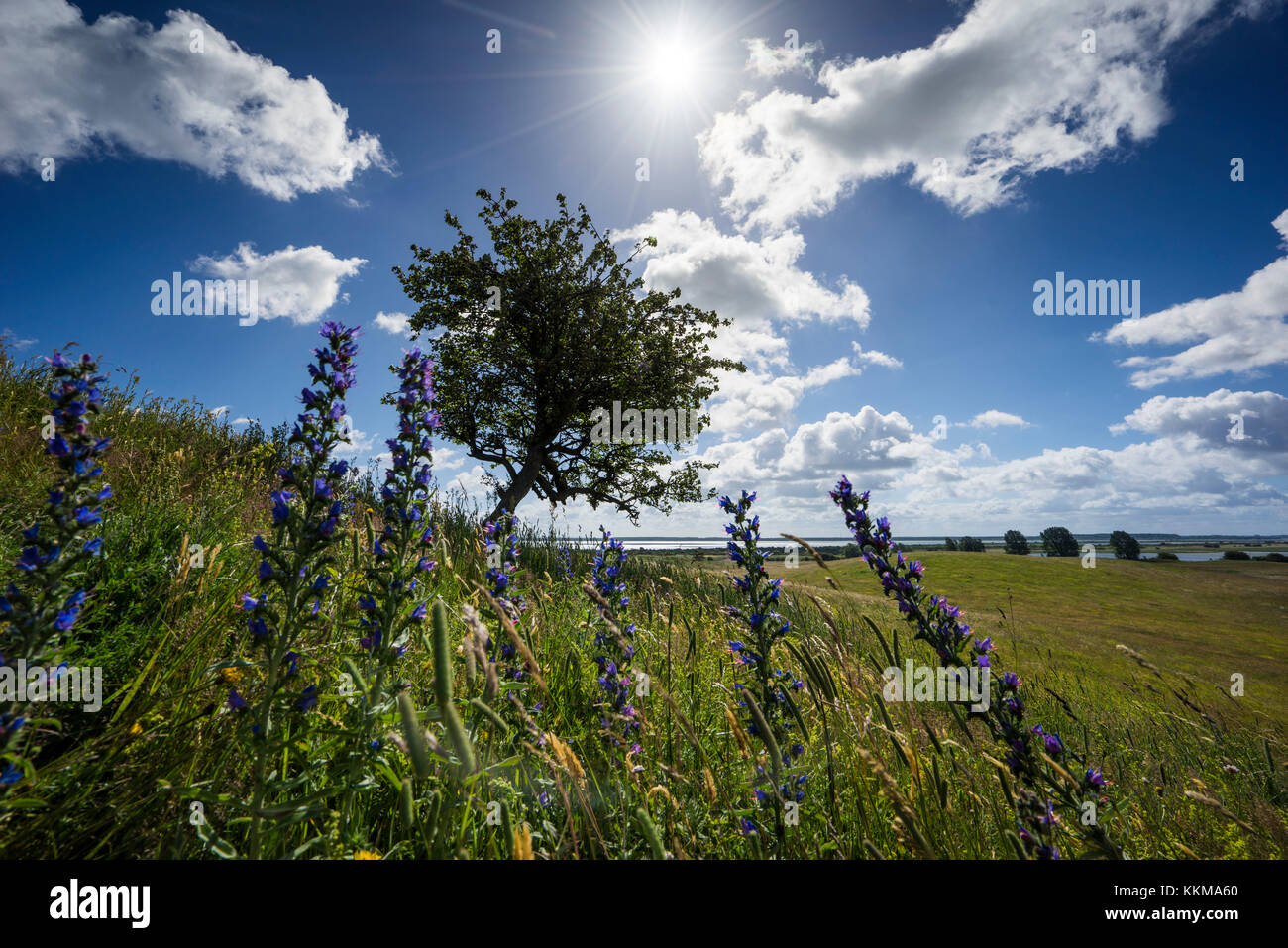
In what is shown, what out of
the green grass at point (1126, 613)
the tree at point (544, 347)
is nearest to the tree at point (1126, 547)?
the green grass at point (1126, 613)

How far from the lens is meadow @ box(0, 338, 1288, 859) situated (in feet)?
6.68

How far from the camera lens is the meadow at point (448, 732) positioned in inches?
80.1

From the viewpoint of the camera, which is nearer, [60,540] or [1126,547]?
[60,540]

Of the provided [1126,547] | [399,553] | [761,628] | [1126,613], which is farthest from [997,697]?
→ [1126,547]

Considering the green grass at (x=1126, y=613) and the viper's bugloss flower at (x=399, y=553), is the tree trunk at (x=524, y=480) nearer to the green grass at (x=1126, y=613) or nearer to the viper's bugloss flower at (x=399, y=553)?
the green grass at (x=1126, y=613)

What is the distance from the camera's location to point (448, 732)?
1.09m

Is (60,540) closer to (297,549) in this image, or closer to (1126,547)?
(297,549)

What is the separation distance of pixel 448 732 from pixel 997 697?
3.10 meters

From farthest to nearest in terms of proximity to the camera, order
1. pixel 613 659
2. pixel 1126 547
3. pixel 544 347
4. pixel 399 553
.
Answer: pixel 1126 547 → pixel 544 347 → pixel 613 659 → pixel 399 553

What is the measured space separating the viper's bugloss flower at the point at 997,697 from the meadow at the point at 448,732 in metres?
0.03

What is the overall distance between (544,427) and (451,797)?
20230 mm

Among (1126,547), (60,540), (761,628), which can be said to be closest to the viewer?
(60,540)

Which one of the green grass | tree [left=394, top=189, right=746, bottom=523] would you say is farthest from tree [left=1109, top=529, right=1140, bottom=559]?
tree [left=394, top=189, right=746, bottom=523]
